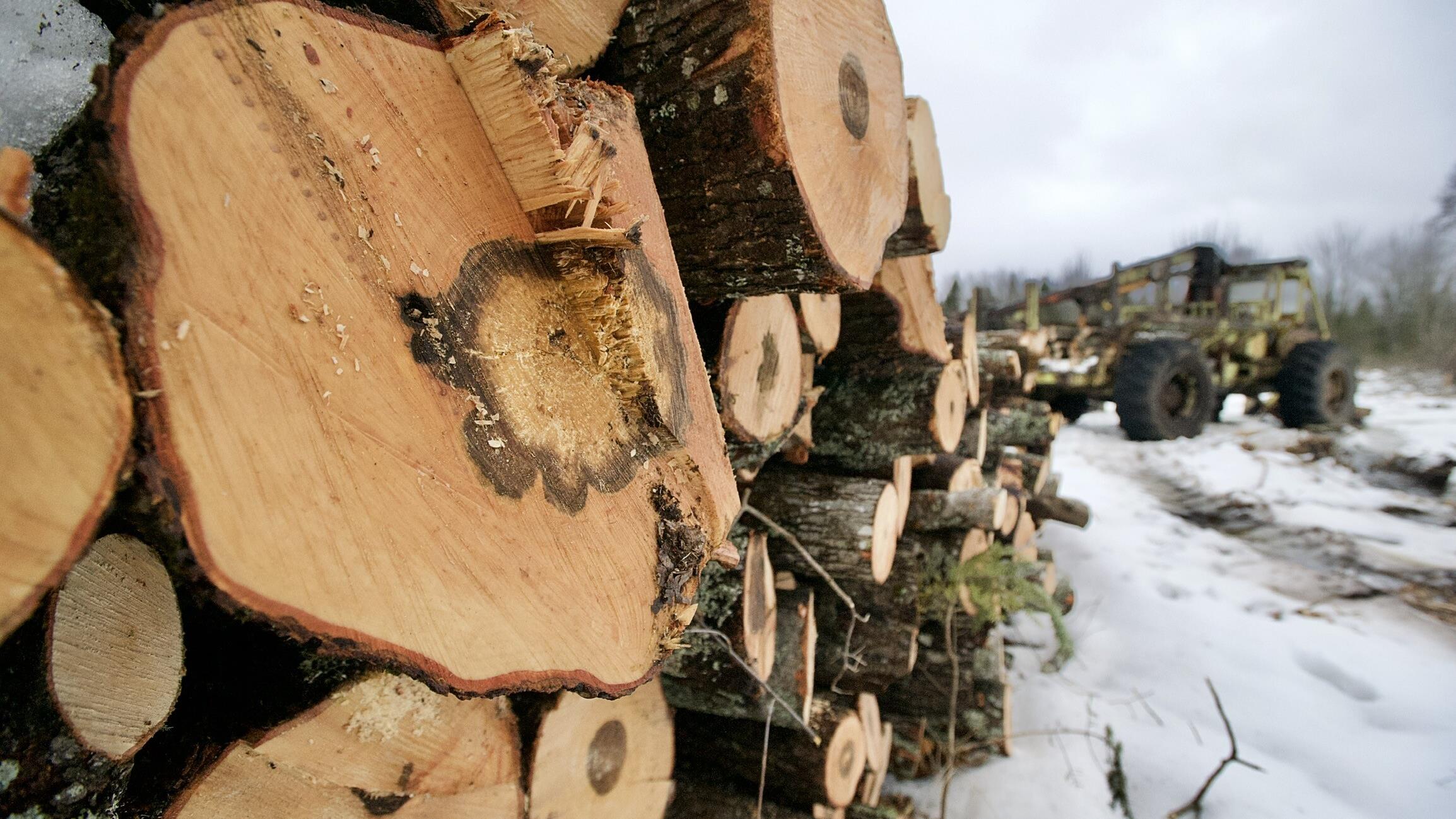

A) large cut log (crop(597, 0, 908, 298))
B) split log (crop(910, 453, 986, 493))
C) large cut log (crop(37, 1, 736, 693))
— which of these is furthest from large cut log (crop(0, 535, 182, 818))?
split log (crop(910, 453, 986, 493))

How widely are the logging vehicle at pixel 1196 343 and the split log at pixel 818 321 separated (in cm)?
618

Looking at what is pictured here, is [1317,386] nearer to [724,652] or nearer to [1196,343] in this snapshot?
[1196,343]

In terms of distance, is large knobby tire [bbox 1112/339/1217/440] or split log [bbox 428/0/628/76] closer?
split log [bbox 428/0/628/76]

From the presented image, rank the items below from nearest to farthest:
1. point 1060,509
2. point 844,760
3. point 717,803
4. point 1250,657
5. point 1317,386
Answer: point 717,803 → point 844,760 → point 1250,657 → point 1060,509 → point 1317,386

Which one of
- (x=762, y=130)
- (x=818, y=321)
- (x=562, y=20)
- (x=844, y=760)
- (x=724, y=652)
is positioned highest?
(x=562, y=20)

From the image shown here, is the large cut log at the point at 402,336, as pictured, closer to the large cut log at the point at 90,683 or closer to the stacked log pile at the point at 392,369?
the stacked log pile at the point at 392,369

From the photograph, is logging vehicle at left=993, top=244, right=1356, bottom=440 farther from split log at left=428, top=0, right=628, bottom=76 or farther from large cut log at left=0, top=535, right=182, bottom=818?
large cut log at left=0, top=535, right=182, bottom=818

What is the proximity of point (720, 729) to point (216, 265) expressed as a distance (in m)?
1.91

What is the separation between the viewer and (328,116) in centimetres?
61

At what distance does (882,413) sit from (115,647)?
2189mm

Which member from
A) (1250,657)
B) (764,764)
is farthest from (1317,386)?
(764,764)

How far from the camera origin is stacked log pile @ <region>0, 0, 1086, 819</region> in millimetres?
464

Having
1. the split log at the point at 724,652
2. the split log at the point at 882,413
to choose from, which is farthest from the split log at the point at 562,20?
the split log at the point at 882,413

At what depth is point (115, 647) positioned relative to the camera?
703mm
